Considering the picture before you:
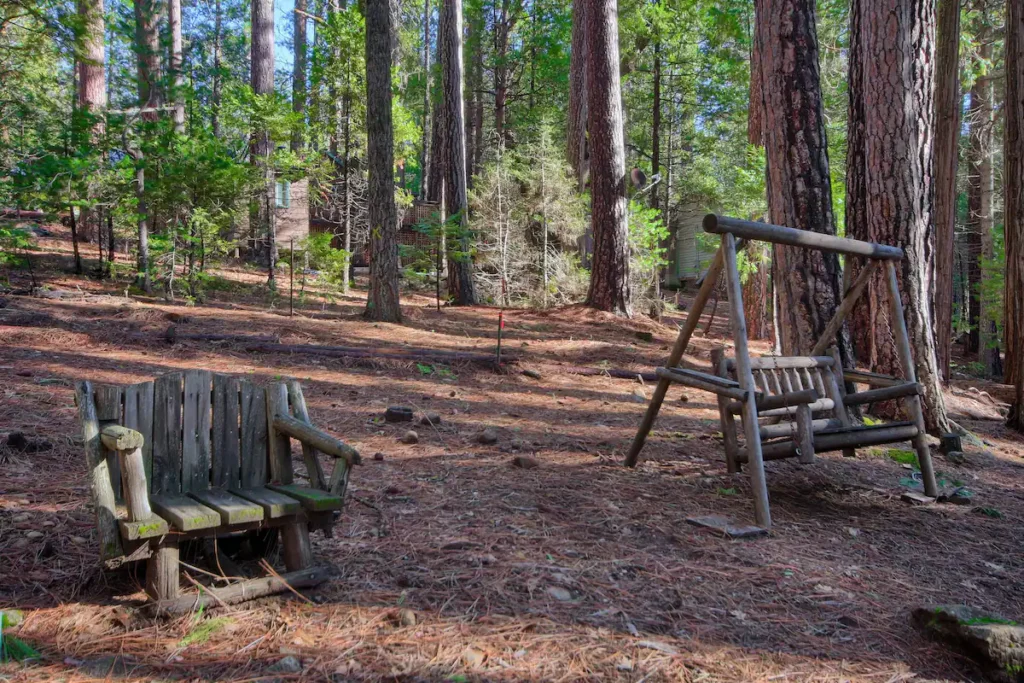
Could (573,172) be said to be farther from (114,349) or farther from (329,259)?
(114,349)

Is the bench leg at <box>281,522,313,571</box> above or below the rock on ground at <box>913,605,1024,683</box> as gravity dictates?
above

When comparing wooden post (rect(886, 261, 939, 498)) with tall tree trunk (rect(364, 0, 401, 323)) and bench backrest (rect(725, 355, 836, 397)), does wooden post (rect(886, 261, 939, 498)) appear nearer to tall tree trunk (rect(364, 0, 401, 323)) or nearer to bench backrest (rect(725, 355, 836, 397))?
bench backrest (rect(725, 355, 836, 397))

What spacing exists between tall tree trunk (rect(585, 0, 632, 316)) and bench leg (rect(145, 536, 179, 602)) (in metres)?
12.0

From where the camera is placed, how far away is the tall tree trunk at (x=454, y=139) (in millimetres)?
16688

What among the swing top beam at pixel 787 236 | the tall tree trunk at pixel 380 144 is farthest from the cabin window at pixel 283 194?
the swing top beam at pixel 787 236

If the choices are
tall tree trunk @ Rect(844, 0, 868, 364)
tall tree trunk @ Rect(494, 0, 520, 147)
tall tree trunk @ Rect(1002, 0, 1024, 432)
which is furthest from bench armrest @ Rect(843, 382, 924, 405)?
tall tree trunk @ Rect(494, 0, 520, 147)

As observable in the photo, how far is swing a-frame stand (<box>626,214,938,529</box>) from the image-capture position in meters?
4.74

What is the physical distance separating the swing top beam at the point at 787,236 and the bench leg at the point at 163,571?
11.5 ft

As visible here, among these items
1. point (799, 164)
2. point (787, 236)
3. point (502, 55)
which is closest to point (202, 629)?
point (787, 236)

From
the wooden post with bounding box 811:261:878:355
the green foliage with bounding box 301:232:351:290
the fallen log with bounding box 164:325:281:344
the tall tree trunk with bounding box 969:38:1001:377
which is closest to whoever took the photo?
the wooden post with bounding box 811:261:878:355

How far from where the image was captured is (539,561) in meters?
3.76

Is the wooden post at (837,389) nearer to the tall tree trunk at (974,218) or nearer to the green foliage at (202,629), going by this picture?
the green foliage at (202,629)

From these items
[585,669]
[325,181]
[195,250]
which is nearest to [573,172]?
[325,181]

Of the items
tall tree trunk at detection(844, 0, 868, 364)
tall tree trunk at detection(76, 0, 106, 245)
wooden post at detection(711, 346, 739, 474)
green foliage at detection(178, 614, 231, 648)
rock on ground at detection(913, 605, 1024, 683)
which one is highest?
tall tree trunk at detection(76, 0, 106, 245)
